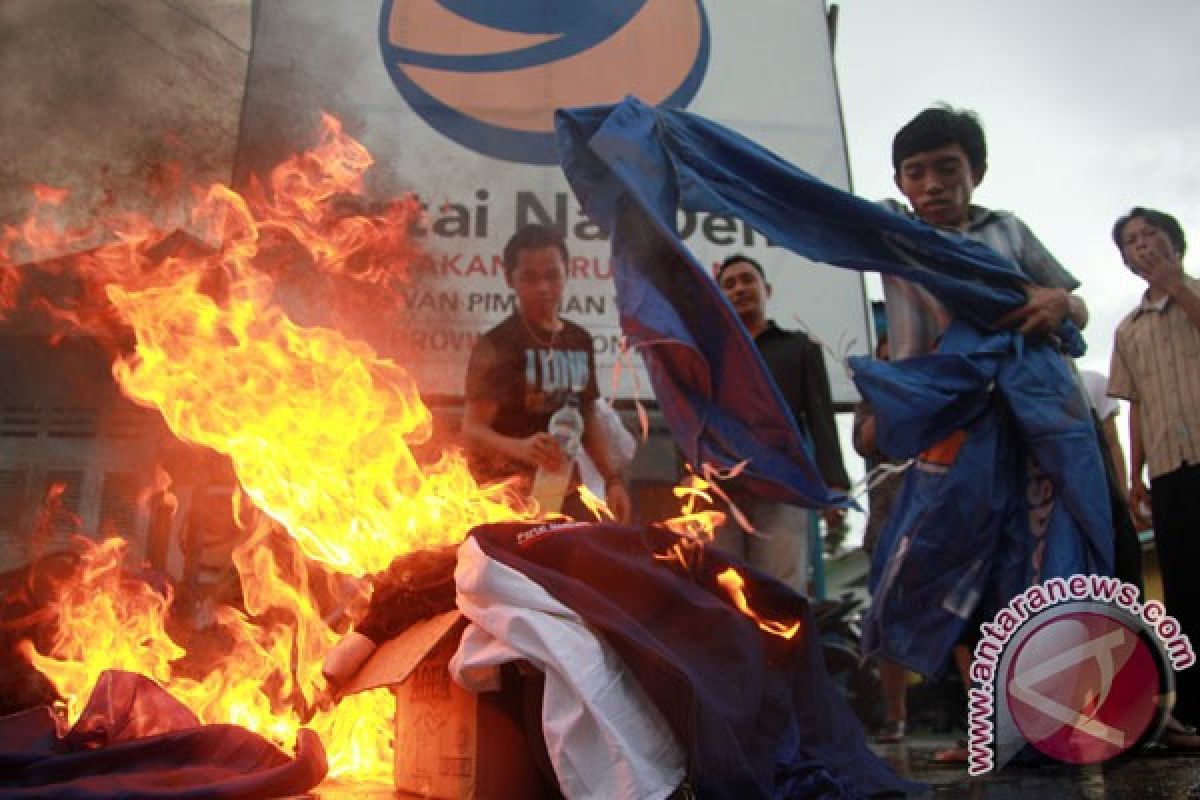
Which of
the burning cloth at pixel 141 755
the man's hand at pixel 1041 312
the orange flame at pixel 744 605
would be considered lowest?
the burning cloth at pixel 141 755

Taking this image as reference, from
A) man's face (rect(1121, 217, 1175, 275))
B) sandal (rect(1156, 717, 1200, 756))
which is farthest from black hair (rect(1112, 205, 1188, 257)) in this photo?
sandal (rect(1156, 717, 1200, 756))

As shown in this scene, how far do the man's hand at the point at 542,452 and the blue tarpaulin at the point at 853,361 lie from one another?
3.16ft

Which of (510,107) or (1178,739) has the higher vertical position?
(510,107)

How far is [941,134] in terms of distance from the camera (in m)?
3.57

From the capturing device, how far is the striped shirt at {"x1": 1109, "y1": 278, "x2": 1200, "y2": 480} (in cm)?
366

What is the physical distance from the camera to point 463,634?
2.35m

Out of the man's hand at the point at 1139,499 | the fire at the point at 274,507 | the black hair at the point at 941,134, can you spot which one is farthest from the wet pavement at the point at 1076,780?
the black hair at the point at 941,134

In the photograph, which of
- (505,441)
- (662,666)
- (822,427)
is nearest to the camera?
(662,666)

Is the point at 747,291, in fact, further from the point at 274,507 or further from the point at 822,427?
the point at 274,507

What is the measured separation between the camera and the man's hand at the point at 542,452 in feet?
13.0

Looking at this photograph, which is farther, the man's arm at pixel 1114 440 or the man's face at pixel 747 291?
the man's arm at pixel 1114 440

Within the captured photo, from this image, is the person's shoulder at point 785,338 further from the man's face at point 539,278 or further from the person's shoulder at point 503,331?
the person's shoulder at point 503,331

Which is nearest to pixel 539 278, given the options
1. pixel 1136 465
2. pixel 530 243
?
pixel 530 243

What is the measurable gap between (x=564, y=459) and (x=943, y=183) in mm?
1896
